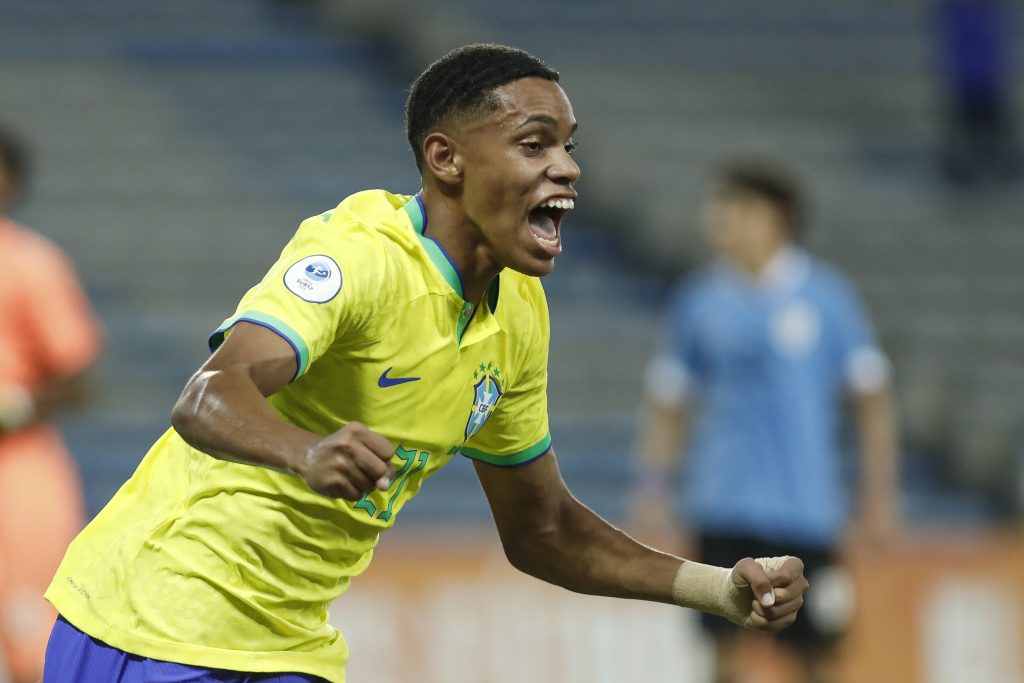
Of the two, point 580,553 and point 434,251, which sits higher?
point 434,251

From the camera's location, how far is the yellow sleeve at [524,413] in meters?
3.48

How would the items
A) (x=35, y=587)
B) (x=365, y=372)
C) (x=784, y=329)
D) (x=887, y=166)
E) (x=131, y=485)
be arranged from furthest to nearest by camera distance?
(x=887, y=166) → (x=784, y=329) → (x=35, y=587) → (x=131, y=485) → (x=365, y=372)

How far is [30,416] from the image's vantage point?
20.8 ft

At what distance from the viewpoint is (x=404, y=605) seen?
7.71 m

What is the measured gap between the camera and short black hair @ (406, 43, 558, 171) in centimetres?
315

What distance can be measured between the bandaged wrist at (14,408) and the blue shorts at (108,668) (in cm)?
317

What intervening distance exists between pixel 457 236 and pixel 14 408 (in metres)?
3.51

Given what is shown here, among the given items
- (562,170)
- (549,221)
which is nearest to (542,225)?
(549,221)

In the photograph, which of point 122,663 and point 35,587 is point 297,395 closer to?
point 122,663

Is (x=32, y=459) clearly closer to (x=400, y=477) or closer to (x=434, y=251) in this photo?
(x=400, y=477)

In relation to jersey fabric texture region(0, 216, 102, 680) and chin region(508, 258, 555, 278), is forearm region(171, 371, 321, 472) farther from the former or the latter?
jersey fabric texture region(0, 216, 102, 680)

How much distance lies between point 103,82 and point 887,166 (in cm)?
545

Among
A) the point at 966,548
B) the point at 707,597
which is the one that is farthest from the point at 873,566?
the point at 707,597

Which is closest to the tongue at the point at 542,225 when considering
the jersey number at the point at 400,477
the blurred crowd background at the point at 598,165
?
the jersey number at the point at 400,477
